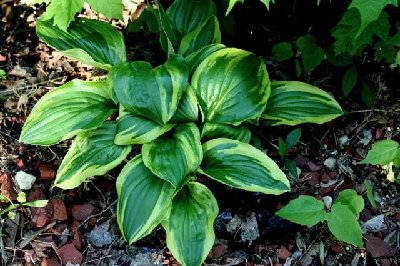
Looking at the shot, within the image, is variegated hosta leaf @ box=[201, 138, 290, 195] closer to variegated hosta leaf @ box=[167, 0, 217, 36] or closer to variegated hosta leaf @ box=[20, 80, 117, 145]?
variegated hosta leaf @ box=[20, 80, 117, 145]

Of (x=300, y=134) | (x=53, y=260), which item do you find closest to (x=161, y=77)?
(x=300, y=134)

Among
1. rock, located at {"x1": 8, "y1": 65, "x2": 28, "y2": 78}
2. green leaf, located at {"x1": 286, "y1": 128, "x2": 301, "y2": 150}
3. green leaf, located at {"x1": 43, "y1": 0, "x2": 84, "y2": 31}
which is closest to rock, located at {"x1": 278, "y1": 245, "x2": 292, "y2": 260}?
green leaf, located at {"x1": 286, "y1": 128, "x2": 301, "y2": 150}

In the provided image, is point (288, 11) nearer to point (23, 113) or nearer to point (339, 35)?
point (339, 35)

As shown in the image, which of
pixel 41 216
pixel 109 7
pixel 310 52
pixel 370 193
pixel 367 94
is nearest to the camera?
pixel 109 7

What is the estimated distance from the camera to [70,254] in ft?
7.36

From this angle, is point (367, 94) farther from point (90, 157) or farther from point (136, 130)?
point (90, 157)

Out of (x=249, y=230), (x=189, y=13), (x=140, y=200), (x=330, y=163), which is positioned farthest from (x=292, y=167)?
(x=189, y=13)

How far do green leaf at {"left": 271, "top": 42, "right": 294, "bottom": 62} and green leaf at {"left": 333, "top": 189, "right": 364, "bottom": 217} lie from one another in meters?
0.65

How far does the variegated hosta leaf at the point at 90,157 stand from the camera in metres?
2.18

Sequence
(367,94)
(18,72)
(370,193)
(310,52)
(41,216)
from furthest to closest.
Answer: (18,72)
(367,94)
(310,52)
(41,216)
(370,193)

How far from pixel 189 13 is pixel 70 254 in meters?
1.10

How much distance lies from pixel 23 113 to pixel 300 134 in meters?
1.17

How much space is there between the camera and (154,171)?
2.10 m

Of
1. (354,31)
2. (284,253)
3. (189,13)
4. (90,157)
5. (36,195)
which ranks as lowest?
(284,253)
